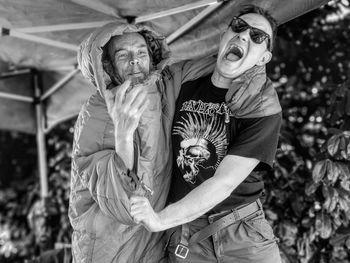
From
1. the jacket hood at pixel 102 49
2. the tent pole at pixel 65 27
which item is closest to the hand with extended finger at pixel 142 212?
the jacket hood at pixel 102 49

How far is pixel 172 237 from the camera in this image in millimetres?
2059

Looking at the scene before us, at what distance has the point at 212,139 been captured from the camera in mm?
1952

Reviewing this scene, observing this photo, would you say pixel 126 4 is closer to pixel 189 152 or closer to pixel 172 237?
pixel 189 152

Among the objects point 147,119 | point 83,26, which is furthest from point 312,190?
point 83,26

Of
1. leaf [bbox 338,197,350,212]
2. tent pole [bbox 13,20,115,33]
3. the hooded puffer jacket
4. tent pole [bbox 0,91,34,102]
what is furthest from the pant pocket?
tent pole [bbox 0,91,34,102]

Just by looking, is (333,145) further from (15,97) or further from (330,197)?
(15,97)

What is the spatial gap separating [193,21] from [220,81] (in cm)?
95

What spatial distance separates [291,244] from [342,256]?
0.29 metres

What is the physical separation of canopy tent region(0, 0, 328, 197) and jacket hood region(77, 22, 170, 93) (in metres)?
0.33

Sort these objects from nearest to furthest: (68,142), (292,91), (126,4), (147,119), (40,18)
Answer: (147,119) < (126,4) < (40,18) < (292,91) < (68,142)

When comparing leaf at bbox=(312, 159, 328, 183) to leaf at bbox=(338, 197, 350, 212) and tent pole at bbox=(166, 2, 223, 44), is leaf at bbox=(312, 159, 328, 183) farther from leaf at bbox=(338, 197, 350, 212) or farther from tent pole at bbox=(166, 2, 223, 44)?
tent pole at bbox=(166, 2, 223, 44)

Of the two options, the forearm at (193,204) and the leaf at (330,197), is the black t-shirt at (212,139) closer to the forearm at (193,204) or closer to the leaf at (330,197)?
the forearm at (193,204)

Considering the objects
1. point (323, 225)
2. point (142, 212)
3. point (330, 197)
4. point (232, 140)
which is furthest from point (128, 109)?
point (323, 225)

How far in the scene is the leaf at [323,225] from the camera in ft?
9.67
